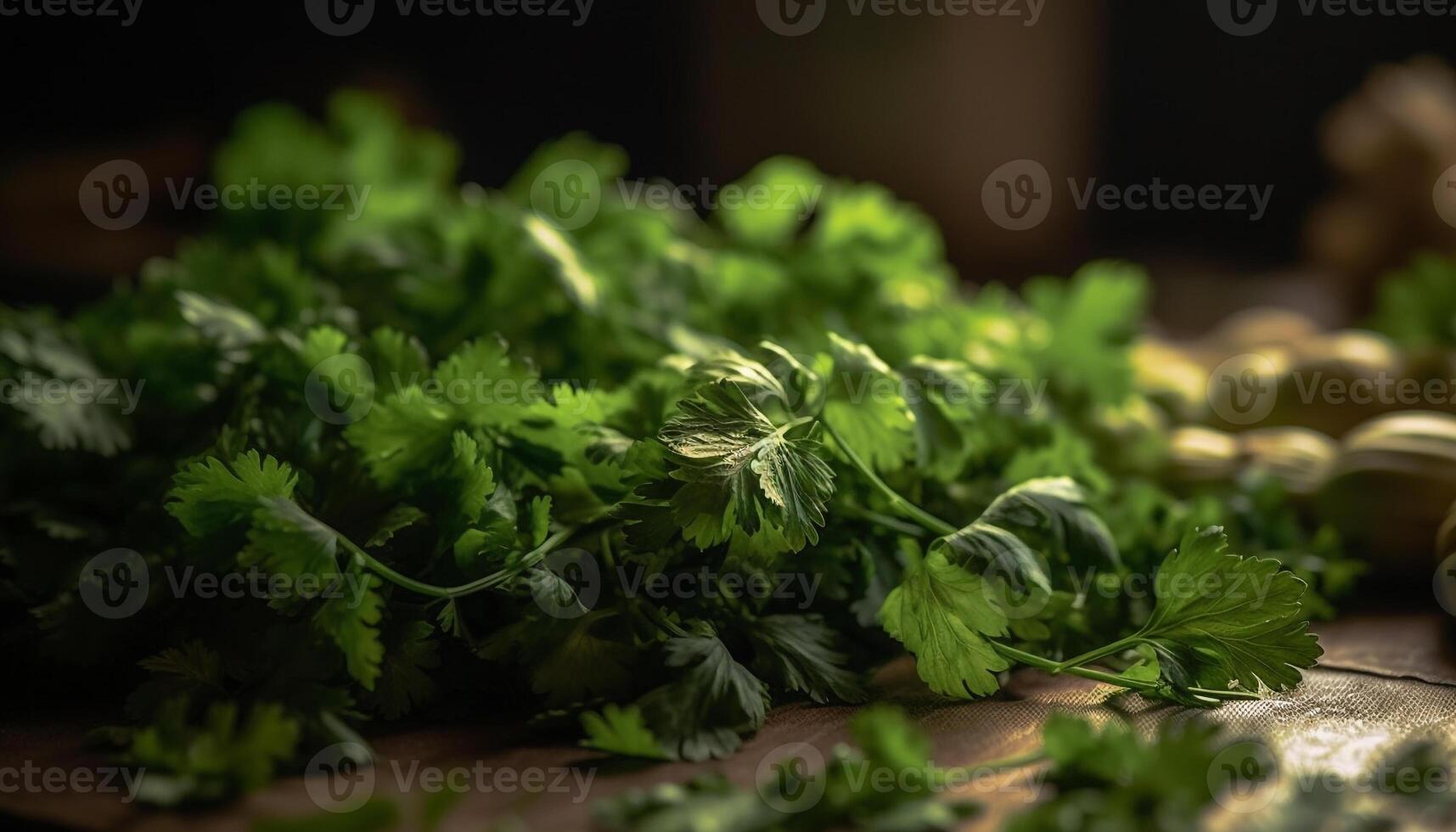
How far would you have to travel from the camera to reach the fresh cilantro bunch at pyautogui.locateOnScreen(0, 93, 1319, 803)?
763 mm

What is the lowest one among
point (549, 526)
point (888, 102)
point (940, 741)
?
point (940, 741)

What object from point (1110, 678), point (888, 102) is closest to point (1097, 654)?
point (1110, 678)

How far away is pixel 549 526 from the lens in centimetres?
84

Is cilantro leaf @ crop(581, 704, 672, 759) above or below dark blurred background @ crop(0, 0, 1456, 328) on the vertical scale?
below

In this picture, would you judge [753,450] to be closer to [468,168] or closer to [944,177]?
[468,168]

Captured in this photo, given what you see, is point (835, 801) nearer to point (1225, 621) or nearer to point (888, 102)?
point (1225, 621)

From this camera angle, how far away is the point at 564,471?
2.82 feet

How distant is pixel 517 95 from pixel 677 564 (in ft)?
6.34

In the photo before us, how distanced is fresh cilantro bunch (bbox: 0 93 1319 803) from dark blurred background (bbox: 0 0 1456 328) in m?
1.17

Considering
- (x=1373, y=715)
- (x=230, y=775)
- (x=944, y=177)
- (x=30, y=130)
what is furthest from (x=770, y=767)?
(x=944, y=177)

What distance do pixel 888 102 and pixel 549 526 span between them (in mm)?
2334

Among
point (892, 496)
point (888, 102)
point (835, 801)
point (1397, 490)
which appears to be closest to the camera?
point (835, 801)

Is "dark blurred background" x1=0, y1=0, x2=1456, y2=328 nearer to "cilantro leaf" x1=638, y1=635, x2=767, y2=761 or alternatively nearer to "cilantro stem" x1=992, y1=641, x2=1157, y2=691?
"cilantro stem" x1=992, y1=641, x2=1157, y2=691

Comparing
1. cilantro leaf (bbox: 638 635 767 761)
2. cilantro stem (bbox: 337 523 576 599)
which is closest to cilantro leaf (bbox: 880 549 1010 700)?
cilantro leaf (bbox: 638 635 767 761)
